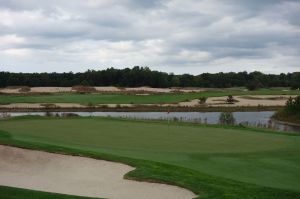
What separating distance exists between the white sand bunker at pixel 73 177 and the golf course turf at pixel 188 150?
0.45m

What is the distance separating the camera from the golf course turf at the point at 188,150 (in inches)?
525

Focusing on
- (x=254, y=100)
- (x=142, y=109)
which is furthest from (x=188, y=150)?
(x=254, y=100)

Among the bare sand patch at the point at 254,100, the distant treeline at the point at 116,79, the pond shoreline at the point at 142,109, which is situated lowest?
the pond shoreline at the point at 142,109

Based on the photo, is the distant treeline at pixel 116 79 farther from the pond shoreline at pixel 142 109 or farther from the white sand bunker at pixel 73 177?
the white sand bunker at pixel 73 177

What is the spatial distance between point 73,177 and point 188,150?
5887 mm

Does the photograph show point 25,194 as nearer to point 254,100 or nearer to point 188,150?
point 188,150

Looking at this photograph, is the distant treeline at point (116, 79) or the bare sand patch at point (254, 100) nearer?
the bare sand patch at point (254, 100)

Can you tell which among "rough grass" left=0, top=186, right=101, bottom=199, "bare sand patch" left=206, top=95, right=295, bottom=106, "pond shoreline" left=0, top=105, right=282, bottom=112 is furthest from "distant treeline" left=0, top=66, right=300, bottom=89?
"rough grass" left=0, top=186, right=101, bottom=199

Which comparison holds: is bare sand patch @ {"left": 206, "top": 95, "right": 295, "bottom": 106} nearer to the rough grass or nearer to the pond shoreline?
the pond shoreline

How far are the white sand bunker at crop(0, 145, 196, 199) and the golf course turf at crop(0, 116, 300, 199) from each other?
449 mm

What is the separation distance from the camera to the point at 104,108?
69500 millimetres

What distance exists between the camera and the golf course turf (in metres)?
13.3

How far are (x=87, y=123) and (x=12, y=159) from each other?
494 inches

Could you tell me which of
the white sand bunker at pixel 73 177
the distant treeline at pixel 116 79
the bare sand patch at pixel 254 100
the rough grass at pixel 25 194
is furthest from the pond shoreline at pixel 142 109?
the distant treeline at pixel 116 79
